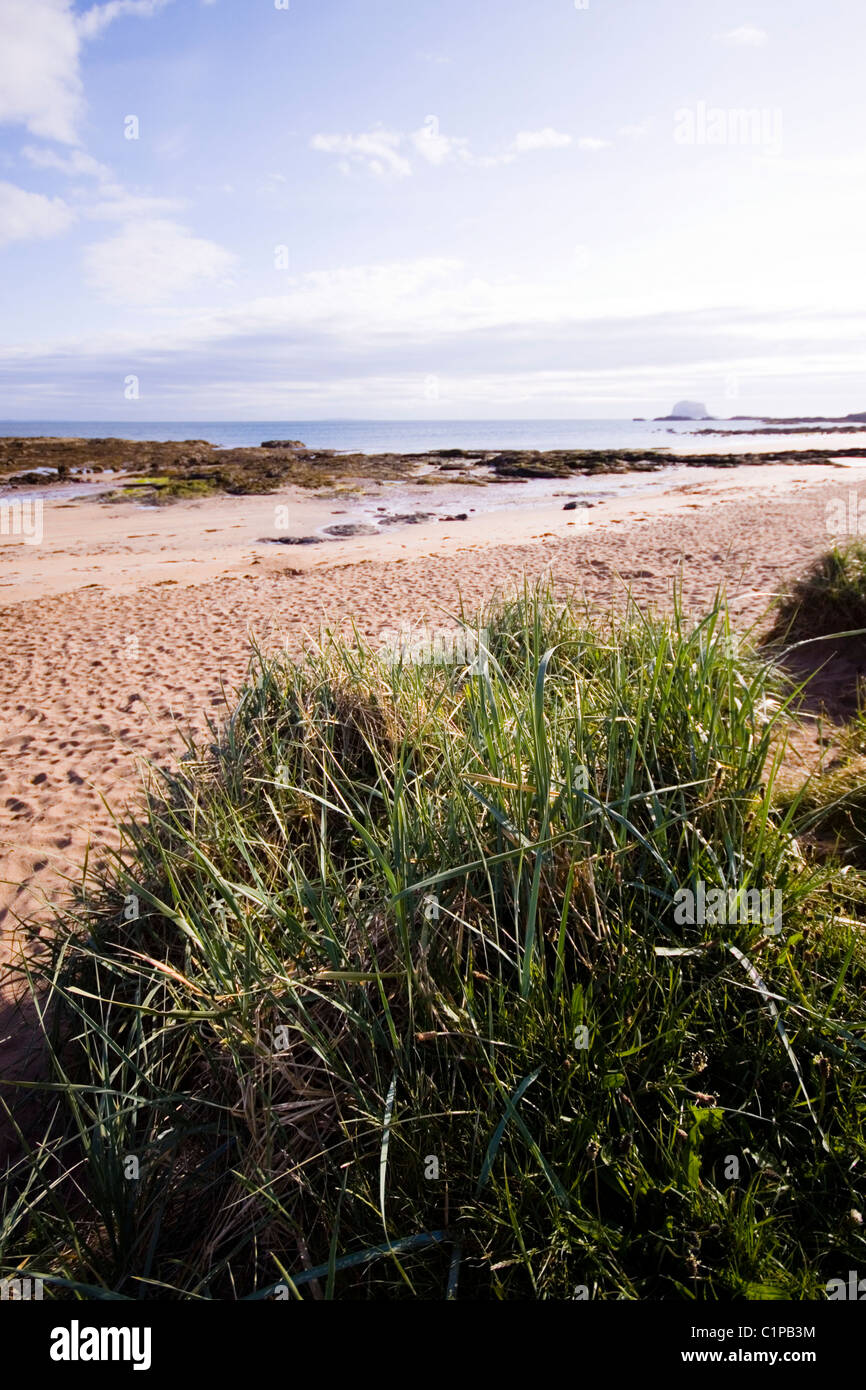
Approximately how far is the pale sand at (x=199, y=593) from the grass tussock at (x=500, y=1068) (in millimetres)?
1204

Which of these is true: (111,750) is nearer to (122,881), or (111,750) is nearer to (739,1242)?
(122,881)

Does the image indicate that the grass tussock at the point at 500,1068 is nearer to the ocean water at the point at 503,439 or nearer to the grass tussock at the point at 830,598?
the grass tussock at the point at 830,598

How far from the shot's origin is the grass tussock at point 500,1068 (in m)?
1.76

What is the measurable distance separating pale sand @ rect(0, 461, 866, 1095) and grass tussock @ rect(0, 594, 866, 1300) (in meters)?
1.20

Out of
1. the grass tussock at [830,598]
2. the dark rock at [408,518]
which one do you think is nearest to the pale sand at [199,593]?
the grass tussock at [830,598]

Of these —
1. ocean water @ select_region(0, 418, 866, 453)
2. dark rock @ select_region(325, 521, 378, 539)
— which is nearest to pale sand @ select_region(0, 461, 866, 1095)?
dark rock @ select_region(325, 521, 378, 539)

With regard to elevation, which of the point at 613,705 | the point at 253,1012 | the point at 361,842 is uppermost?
the point at 613,705

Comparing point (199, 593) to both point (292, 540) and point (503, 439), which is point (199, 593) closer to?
point (292, 540)

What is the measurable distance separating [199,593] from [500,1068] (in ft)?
36.5

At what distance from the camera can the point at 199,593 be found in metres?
12.1

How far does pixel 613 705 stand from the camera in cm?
288

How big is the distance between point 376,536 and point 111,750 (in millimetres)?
13854

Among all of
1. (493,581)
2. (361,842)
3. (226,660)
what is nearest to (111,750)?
(226,660)

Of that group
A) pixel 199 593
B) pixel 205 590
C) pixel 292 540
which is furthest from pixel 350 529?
pixel 199 593
